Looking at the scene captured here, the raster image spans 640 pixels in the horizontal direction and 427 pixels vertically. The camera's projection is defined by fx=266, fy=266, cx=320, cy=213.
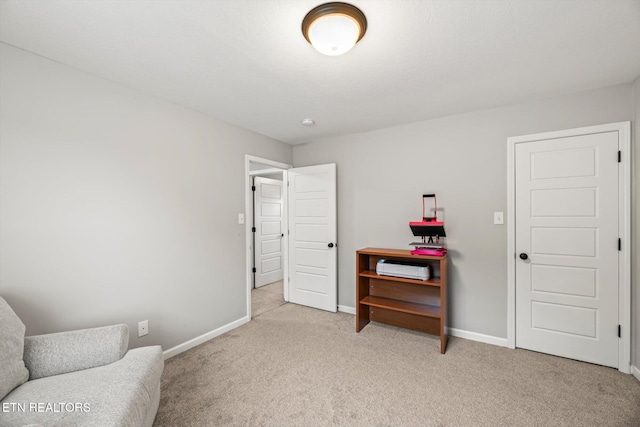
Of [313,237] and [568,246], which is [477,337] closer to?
[568,246]

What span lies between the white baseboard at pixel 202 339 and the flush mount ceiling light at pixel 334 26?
110 inches

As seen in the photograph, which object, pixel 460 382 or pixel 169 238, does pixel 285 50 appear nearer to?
pixel 169 238

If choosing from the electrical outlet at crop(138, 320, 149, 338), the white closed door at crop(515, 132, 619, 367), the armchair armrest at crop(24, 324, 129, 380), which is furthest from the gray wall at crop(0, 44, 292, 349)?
the white closed door at crop(515, 132, 619, 367)

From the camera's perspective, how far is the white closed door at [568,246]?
2.27 m

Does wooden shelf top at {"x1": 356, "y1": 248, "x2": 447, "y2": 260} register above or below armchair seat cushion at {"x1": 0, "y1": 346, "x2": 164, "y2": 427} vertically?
above

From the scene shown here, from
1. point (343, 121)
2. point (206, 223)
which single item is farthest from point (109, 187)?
point (343, 121)

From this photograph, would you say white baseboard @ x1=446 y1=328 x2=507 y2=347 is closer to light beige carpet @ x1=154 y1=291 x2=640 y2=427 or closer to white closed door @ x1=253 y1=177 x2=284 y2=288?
light beige carpet @ x1=154 y1=291 x2=640 y2=427

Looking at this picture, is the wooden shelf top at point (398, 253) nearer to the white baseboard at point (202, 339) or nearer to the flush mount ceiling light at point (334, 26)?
the white baseboard at point (202, 339)

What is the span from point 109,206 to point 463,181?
10.9 feet

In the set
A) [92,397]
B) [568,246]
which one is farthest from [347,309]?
[92,397]

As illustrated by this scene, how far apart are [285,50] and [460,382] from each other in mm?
2768

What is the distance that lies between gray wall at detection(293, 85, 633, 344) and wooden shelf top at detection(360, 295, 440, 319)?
1.01 feet

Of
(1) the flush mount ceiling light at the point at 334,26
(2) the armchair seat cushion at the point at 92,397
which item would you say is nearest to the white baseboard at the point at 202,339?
(2) the armchair seat cushion at the point at 92,397

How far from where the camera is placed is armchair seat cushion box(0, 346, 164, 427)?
1.17 metres
